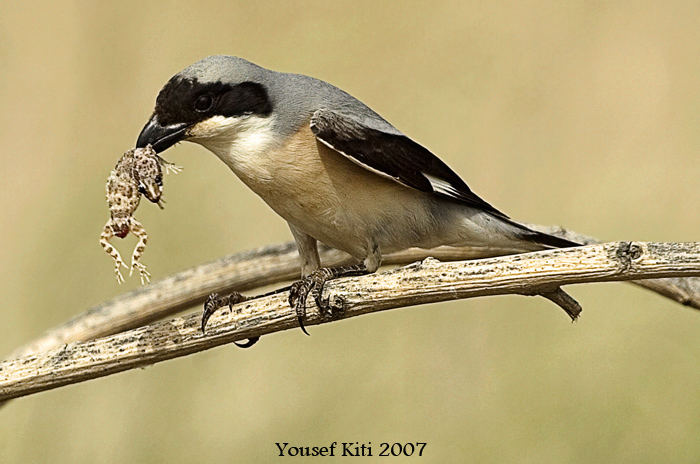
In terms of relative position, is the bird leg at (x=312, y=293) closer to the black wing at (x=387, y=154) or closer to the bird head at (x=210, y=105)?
the black wing at (x=387, y=154)

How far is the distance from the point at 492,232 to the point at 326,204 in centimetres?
40

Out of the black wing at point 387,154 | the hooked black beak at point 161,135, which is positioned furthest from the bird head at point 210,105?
the black wing at point 387,154

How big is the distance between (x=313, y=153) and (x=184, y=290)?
49 cm

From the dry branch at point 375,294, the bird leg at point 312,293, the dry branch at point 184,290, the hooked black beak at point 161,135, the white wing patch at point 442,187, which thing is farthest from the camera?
the dry branch at point 184,290

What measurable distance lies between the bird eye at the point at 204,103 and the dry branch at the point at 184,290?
0.47m

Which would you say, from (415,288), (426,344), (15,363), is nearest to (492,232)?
(415,288)

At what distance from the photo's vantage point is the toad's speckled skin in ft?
5.67

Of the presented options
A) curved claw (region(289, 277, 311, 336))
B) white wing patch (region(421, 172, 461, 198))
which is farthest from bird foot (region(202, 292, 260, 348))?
white wing patch (region(421, 172, 461, 198))

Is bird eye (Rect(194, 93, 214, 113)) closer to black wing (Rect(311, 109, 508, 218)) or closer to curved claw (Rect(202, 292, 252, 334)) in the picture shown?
black wing (Rect(311, 109, 508, 218))

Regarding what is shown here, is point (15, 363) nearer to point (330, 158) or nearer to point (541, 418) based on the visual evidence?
point (330, 158)

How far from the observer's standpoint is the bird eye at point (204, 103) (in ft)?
6.04

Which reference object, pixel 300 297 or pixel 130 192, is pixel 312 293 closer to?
pixel 300 297

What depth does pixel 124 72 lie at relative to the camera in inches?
123

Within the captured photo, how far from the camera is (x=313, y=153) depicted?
190 centimetres
